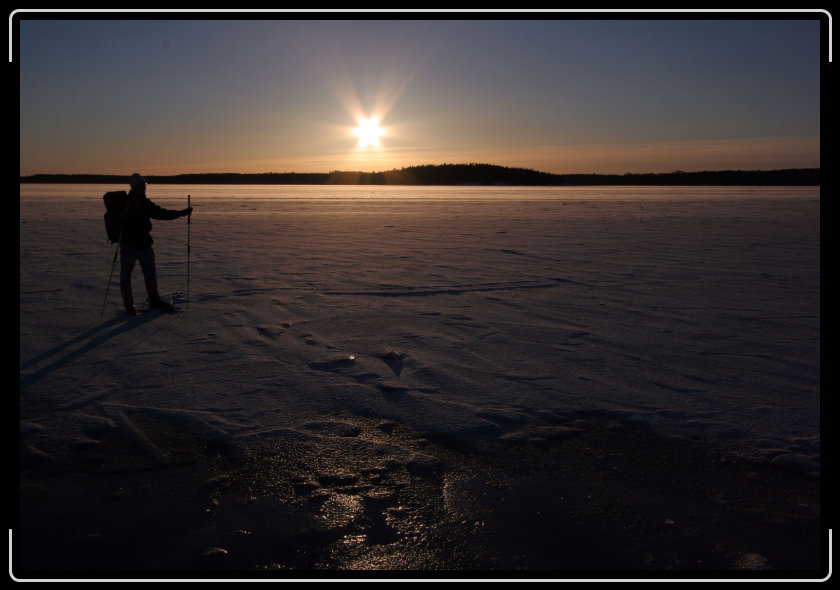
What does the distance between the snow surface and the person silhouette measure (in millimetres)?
233

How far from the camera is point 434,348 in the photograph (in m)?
5.62

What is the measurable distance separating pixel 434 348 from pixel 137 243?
4142 millimetres

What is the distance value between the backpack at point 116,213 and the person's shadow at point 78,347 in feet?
3.36

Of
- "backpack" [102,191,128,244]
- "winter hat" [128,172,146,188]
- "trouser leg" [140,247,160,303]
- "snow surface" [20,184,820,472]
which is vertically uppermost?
"winter hat" [128,172,146,188]

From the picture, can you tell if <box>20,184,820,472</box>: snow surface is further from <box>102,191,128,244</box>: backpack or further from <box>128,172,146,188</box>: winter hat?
<box>128,172,146,188</box>: winter hat

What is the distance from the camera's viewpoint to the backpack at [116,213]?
6.70 metres

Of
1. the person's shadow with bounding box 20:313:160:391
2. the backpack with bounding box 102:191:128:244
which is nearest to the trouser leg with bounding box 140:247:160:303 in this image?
the person's shadow with bounding box 20:313:160:391

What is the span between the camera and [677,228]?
18109 millimetres

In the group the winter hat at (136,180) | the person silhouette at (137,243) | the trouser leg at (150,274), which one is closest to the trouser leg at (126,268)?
the person silhouette at (137,243)

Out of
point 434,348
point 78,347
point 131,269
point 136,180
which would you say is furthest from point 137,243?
point 434,348

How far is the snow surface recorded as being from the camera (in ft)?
13.1

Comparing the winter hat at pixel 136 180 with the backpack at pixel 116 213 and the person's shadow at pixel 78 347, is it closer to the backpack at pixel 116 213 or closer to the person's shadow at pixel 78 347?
the backpack at pixel 116 213

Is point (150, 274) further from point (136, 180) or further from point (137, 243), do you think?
point (136, 180)
